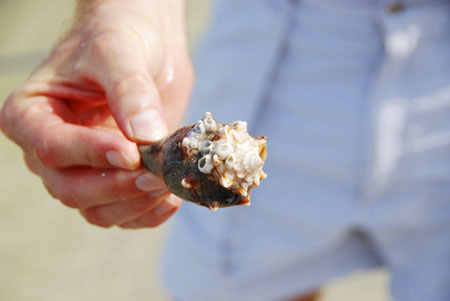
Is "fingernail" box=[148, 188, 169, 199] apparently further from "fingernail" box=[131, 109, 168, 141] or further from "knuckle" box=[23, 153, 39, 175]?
"knuckle" box=[23, 153, 39, 175]

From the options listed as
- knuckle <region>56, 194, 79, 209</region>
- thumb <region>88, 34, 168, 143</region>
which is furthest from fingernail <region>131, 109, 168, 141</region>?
knuckle <region>56, 194, 79, 209</region>

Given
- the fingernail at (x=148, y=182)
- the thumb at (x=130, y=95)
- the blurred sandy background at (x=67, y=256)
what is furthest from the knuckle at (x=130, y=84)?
the blurred sandy background at (x=67, y=256)

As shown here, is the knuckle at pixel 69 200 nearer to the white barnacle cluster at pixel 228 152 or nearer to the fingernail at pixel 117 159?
the fingernail at pixel 117 159

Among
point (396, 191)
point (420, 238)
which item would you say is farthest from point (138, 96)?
point (420, 238)

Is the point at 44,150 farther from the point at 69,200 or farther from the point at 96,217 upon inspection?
the point at 96,217

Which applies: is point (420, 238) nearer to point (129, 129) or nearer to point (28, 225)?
point (129, 129)

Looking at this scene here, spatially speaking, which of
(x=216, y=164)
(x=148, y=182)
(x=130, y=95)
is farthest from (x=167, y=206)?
(x=216, y=164)
